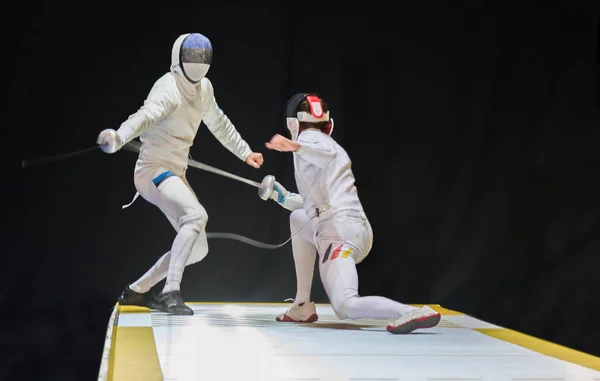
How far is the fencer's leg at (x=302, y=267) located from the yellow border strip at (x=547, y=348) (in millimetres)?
705

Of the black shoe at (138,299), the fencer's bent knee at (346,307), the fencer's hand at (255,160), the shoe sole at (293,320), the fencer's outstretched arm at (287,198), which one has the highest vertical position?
the fencer's hand at (255,160)

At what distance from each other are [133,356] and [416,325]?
1037mm

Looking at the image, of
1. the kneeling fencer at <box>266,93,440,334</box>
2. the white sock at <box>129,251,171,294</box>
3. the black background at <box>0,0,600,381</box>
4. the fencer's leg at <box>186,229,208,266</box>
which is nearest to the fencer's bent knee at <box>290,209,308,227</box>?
the kneeling fencer at <box>266,93,440,334</box>

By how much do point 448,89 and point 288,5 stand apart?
0.98m

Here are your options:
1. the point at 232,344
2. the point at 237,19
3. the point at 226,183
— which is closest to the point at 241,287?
the point at 226,183

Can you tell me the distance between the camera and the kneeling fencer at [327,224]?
3.01 metres

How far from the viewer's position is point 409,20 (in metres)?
4.62

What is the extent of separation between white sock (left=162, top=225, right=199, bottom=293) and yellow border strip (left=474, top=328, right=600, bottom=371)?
1.24 metres

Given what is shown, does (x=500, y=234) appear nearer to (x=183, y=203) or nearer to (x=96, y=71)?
(x=183, y=203)

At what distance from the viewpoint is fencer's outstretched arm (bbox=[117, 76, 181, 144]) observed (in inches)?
133

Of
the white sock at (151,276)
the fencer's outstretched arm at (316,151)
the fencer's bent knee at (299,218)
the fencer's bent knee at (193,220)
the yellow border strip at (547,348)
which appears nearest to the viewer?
the yellow border strip at (547,348)

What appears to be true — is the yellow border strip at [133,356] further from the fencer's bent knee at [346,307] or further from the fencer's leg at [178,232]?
the fencer's bent knee at [346,307]

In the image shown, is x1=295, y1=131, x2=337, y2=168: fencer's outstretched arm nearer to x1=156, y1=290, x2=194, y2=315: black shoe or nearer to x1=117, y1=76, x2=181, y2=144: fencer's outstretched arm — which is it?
x1=117, y1=76, x2=181, y2=144: fencer's outstretched arm

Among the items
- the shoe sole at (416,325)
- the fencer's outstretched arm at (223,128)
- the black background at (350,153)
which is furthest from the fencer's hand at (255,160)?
the shoe sole at (416,325)
